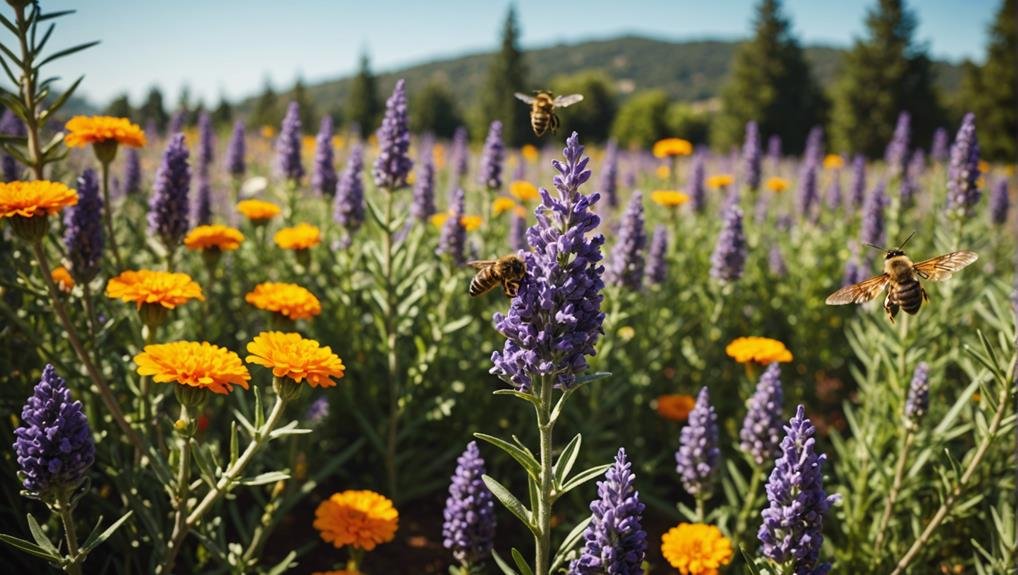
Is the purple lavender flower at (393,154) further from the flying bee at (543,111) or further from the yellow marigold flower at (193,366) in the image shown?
the yellow marigold flower at (193,366)

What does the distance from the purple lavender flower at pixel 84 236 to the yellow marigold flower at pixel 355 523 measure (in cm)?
160

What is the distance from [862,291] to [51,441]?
2958 mm

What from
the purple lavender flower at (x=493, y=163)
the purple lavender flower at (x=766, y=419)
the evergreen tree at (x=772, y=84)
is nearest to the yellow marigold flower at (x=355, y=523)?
the purple lavender flower at (x=766, y=419)

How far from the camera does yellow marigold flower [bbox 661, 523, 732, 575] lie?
283 cm

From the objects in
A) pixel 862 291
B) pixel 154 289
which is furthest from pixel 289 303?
pixel 862 291

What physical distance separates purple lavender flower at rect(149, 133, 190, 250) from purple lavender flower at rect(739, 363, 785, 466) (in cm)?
306

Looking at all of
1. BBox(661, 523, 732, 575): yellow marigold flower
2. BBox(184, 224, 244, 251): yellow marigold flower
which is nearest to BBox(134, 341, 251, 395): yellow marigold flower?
BBox(184, 224, 244, 251): yellow marigold flower

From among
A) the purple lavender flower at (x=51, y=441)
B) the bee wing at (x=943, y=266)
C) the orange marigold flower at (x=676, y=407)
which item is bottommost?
the orange marigold flower at (x=676, y=407)

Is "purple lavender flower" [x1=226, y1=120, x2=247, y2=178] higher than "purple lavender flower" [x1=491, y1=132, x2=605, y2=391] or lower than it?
higher

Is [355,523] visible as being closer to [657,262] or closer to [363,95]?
[657,262]

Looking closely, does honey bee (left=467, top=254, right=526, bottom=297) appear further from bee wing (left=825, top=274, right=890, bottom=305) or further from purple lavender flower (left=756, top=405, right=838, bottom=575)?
bee wing (left=825, top=274, right=890, bottom=305)

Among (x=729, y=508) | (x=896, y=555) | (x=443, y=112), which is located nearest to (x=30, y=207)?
(x=729, y=508)

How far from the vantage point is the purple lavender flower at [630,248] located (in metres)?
4.06

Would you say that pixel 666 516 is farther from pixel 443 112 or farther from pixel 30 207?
pixel 443 112
